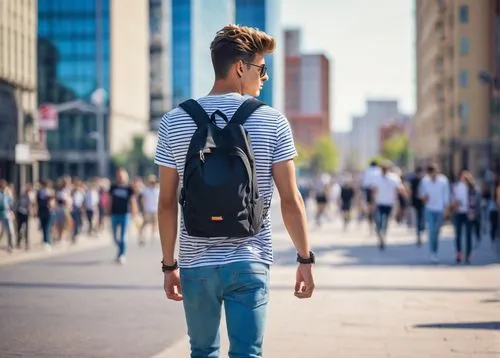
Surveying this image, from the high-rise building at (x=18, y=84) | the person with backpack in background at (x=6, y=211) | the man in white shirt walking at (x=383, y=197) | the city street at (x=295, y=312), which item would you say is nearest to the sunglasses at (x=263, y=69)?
the city street at (x=295, y=312)

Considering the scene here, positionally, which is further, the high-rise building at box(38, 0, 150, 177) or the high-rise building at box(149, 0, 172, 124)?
the high-rise building at box(149, 0, 172, 124)

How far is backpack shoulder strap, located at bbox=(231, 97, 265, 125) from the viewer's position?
11.6ft

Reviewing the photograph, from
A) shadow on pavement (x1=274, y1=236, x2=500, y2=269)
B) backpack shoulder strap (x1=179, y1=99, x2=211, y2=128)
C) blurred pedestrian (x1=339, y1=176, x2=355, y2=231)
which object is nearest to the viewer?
backpack shoulder strap (x1=179, y1=99, x2=211, y2=128)

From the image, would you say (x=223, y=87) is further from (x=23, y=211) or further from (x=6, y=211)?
(x=23, y=211)

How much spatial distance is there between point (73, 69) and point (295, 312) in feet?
229

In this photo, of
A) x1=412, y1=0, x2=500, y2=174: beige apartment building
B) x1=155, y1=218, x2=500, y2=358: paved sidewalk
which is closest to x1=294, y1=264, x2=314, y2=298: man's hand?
x1=155, y1=218, x2=500, y2=358: paved sidewalk

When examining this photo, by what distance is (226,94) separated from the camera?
12.0 ft

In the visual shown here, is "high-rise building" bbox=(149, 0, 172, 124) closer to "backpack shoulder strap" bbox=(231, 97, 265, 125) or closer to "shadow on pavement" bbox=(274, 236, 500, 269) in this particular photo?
"shadow on pavement" bbox=(274, 236, 500, 269)

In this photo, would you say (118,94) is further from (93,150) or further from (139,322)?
(139,322)

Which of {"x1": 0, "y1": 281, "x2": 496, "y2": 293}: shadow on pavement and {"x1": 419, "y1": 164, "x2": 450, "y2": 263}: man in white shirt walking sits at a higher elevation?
{"x1": 419, "y1": 164, "x2": 450, "y2": 263}: man in white shirt walking

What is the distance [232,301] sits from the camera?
3.47 meters

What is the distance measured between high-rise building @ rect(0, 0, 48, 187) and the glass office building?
2423cm

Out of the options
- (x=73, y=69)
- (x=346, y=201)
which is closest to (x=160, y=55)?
(x=73, y=69)

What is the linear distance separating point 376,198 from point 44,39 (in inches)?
2408
